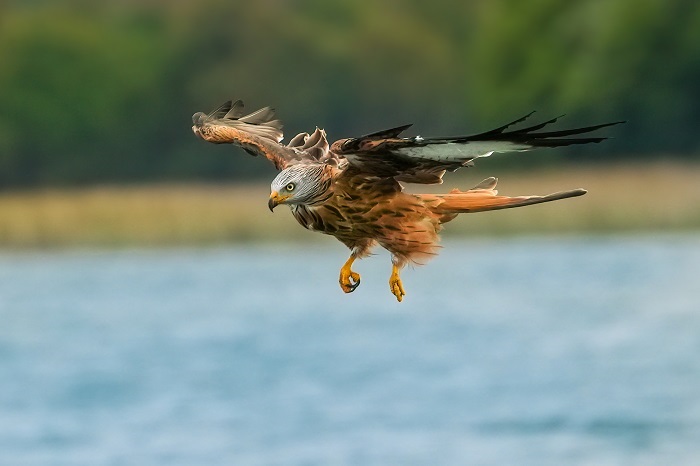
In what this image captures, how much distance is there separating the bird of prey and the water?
1787cm

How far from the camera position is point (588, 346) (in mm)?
32500

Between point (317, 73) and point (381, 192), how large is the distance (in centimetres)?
4633

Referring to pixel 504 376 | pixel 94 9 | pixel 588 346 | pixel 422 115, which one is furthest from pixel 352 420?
pixel 94 9

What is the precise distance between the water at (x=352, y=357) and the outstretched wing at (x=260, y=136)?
55.4 feet

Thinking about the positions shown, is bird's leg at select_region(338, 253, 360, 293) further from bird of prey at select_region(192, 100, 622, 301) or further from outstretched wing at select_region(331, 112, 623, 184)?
outstretched wing at select_region(331, 112, 623, 184)

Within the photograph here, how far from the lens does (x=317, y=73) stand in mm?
53688

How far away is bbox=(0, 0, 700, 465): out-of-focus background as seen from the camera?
28.7m

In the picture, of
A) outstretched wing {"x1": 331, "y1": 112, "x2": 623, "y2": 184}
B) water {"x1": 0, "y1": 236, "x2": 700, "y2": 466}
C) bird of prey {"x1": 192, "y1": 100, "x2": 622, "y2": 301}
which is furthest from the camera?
water {"x1": 0, "y1": 236, "x2": 700, "y2": 466}

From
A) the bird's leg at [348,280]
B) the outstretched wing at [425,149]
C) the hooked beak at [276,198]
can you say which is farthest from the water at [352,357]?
the hooked beak at [276,198]

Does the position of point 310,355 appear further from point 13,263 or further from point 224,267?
point 13,263

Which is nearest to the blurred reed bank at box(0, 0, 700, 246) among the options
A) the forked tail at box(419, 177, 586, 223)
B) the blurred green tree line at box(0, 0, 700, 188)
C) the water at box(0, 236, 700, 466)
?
the blurred green tree line at box(0, 0, 700, 188)

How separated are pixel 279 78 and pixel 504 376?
2411 centimetres

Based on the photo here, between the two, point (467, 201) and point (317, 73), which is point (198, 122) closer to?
point (467, 201)

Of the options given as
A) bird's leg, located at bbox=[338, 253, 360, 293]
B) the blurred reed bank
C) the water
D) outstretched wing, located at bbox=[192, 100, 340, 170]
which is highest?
the blurred reed bank
